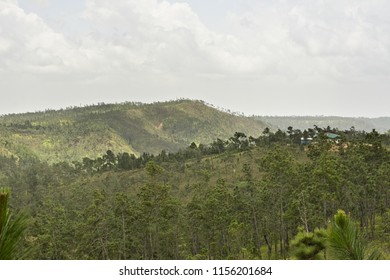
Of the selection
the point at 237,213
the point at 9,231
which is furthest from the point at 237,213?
the point at 9,231

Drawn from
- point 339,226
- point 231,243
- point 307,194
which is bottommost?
point 231,243

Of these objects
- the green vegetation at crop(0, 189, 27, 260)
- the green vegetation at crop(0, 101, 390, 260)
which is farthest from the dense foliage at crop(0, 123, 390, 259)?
the green vegetation at crop(0, 189, 27, 260)

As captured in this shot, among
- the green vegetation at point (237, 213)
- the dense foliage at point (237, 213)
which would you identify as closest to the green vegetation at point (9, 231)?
the dense foliage at point (237, 213)

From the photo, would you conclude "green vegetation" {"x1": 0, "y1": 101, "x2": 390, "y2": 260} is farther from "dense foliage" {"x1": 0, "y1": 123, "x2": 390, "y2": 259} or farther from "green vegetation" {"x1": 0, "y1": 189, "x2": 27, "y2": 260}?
"green vegetation" {"x1": 0, "y1": 189, "x2": 27, "y2": 260}

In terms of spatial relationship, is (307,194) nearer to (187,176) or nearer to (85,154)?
(187,176)

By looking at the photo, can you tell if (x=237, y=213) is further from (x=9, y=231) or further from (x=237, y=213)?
(x=9, y=231)

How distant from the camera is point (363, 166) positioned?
36156 mm

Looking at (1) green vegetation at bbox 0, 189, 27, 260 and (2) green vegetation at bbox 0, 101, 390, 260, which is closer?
(1) green vegetation at bbox 0, 189, 27, 260

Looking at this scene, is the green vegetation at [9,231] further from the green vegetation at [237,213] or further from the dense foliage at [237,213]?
the green vegetation at [237,213]

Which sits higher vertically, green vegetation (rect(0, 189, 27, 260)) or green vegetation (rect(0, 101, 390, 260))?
green vegetation (rect(0, 189, 27, 260))

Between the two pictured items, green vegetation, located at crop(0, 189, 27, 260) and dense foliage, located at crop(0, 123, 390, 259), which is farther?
dense foliage, located at crop(0, 123, 390, 259)

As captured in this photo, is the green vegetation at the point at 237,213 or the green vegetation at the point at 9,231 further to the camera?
the green vegetation at the point at 237,213
